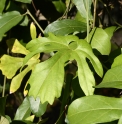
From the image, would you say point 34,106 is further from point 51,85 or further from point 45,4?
point 45,4

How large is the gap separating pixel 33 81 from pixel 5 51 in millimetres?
666

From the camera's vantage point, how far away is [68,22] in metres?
1.17

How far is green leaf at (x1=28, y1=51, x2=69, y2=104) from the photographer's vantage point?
859mm

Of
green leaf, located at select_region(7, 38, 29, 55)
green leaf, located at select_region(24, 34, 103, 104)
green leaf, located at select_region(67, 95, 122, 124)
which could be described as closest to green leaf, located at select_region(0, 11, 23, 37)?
green leaf, located at select_region(7, 38, 29, 55)

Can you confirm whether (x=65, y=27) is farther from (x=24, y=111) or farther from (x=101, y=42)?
(x=24, y=111)

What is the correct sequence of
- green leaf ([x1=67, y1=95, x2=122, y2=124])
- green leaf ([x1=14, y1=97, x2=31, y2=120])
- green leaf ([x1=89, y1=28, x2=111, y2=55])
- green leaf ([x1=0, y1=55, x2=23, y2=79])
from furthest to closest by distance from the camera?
1. green leaf ([x1=14, y1=97, x2=31, y2=120])
2. green leaf ([x1=0, y1=55, x2=23, y2=79])
3. green leaf ([x1=89, y1=28, x2=111, y2=55])
4. green leaf ([x1=67, y1=95, x2=122, y2=124])

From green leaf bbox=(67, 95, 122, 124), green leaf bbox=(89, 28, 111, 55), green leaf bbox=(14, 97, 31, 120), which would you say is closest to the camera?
green leaf bbox=(67, 95, 122, 124)

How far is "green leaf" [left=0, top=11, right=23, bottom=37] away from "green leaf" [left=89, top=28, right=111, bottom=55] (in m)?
0.32

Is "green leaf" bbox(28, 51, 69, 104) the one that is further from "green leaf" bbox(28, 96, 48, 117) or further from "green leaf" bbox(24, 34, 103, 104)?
"green leaf" bbox(28, 96, 48, 117)

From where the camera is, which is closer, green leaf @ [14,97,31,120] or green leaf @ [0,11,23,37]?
green leaf @ [0,11,23,37]

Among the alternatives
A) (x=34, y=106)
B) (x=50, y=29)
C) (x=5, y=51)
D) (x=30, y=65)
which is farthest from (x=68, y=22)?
(x=5, y=51)

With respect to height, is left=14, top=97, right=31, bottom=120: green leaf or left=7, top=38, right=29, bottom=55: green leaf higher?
left=7, top=38, right=29, bottom=55: green leaf

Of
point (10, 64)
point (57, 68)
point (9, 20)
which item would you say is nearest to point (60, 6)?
point (9, 20)

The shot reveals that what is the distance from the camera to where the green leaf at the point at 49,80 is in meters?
0.86
